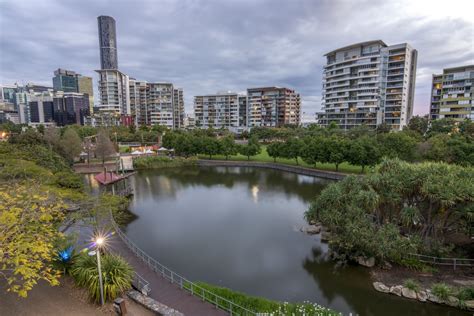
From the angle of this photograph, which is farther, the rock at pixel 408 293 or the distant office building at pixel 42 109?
the distant office building at pixel 42 109

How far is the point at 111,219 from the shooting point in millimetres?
17469

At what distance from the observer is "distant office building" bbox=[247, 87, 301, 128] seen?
108 metres

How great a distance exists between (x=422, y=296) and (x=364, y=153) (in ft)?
83.0

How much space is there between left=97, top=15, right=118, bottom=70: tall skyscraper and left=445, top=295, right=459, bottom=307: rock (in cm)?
20539

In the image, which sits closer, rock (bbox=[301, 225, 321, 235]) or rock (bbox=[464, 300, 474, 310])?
rock (bbox=[464, 300, 474, 310])

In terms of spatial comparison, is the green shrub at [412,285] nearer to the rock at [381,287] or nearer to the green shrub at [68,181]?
the rock at [381,287]

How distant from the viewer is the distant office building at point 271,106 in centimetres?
10788

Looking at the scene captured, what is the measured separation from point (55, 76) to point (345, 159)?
201 metres

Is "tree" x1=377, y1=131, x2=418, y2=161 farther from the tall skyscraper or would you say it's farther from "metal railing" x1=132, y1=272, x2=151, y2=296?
the tall skyscraper

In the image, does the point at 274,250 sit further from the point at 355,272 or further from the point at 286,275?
the point at 355,272

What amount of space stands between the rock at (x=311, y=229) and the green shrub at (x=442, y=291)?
26.4 feet

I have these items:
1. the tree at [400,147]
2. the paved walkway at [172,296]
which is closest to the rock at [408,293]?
the paved walkway at [172,296]

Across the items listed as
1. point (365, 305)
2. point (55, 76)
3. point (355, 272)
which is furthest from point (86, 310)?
point (55, 76)

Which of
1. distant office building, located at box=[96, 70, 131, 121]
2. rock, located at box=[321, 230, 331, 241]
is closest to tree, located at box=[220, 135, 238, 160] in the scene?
rock, located at box=[321, 230, 331, 241]
